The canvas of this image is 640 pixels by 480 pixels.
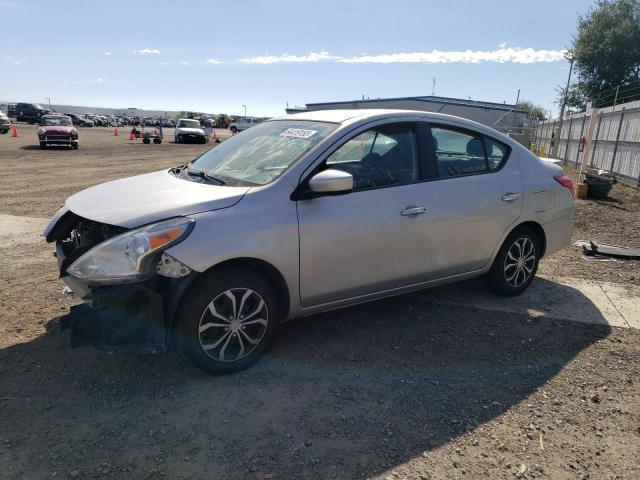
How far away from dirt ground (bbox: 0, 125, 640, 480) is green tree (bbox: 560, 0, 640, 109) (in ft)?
141

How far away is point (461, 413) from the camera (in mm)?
3088

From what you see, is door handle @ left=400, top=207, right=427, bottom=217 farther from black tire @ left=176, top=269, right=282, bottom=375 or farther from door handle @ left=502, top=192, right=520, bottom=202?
black tire @ left=176, top=269, right=282, bottom=375

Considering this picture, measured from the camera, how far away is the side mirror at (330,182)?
132 inches

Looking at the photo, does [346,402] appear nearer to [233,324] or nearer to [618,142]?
[233,324]

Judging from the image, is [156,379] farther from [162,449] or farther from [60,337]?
[60,337]

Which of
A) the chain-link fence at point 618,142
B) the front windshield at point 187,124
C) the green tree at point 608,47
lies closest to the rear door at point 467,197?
the chain-link fence at point 618,142

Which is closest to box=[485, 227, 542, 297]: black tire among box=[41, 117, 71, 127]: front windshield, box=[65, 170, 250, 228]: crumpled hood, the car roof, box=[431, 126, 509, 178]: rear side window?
box=[431, 126, 509, 178]: rear side window

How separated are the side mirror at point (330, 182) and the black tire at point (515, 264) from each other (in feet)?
6.85

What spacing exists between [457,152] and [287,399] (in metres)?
2.62

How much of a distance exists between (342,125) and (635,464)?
285 cm

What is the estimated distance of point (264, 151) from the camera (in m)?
3.99

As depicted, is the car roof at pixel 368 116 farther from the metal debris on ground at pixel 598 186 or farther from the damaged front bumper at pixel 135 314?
the metal debris on ground at pixel 598 186

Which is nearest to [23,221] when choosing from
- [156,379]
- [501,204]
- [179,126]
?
[156,379]

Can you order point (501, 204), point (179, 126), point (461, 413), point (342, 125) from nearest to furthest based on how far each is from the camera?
1. point (461, 413)
2. point (342, 125)
3. point (501, 204)
4. point (179, 126)
